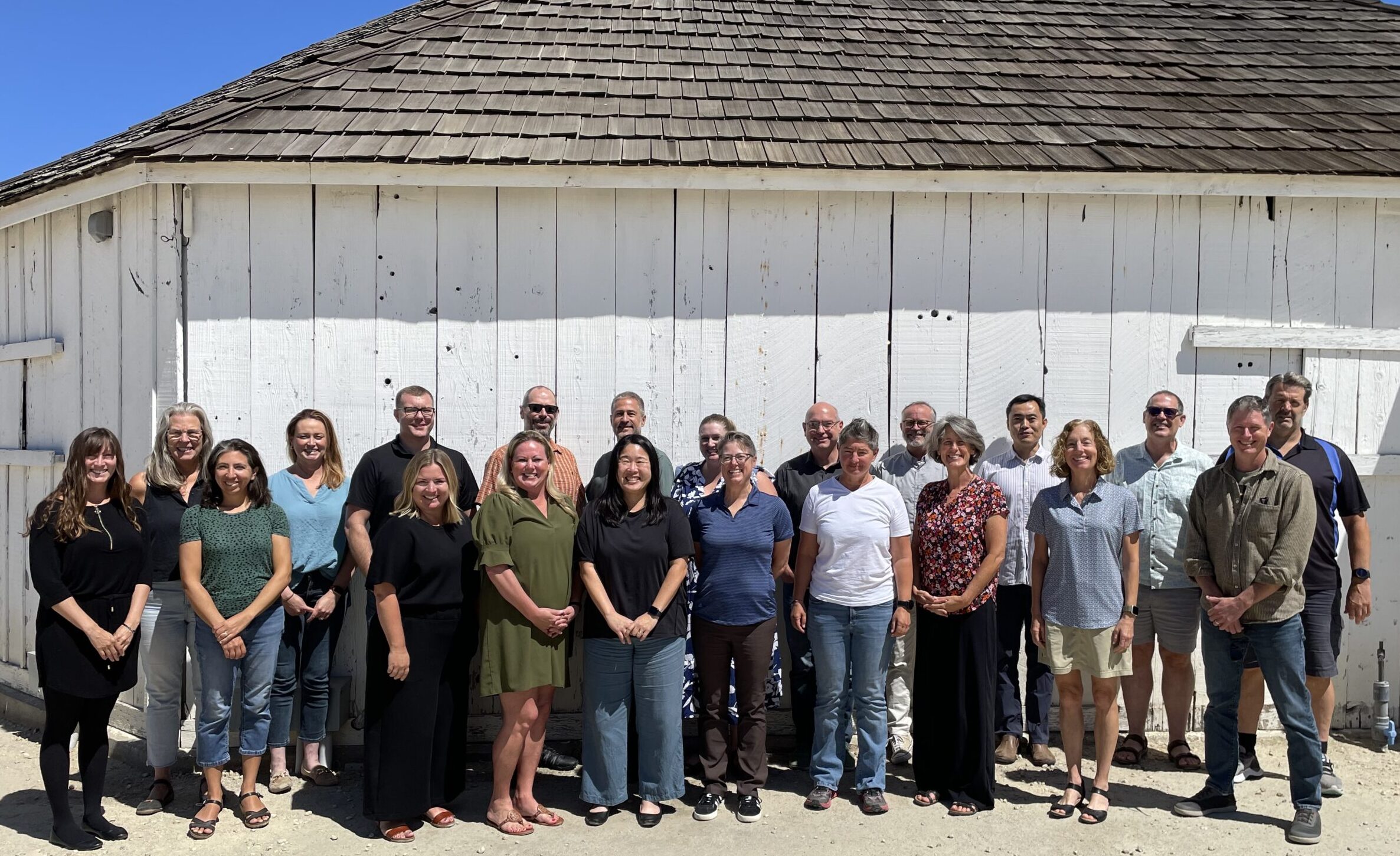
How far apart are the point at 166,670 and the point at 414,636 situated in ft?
4.21

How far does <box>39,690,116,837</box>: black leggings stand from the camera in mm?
3953

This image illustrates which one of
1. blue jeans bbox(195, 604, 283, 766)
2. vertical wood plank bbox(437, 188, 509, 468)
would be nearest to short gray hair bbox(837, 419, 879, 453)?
vertical wood plank bbox(437, 188, 509, 468)

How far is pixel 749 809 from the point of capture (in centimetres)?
428

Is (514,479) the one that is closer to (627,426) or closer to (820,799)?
(627,426)

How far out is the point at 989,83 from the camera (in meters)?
6.07

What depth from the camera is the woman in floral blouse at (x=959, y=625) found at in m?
4.31

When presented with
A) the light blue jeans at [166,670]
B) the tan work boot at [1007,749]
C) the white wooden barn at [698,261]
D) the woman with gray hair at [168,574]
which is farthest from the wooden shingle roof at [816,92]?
the tan work boot at [1007,749]

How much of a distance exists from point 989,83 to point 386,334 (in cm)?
402

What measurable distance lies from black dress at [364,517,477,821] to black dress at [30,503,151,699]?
1.01 m

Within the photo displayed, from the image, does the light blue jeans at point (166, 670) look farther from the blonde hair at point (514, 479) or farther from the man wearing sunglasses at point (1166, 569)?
the man wearing sunglasses at point (1166, 569)

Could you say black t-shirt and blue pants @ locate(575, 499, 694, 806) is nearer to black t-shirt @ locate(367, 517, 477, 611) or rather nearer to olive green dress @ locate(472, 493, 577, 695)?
olive green dress @ locate(472, 493, 577, 695)

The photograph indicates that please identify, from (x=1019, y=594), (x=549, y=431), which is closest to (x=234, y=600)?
(x=549, y=431)

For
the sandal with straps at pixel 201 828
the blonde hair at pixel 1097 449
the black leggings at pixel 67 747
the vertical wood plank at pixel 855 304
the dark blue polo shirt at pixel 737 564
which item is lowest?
the sandal with straps at pixel 201 828

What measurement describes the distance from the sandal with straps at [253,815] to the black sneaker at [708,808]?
1876 mm
